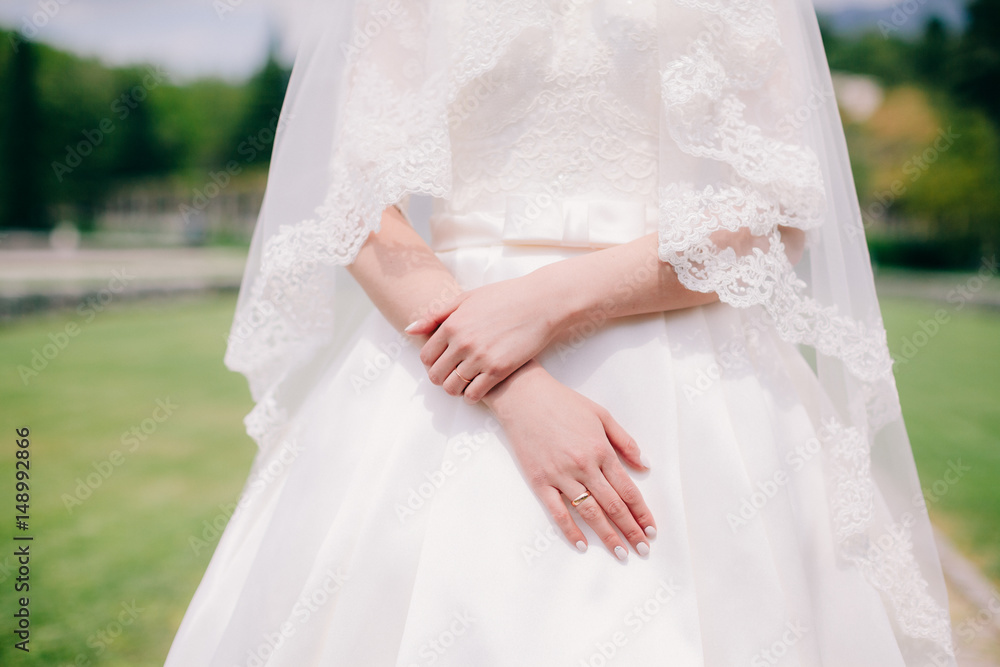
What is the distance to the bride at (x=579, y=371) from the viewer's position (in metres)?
1.10

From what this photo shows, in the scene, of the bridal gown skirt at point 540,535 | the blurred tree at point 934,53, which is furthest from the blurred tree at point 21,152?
the blurred tree at point 934,53

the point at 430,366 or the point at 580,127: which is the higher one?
the point at 580,127

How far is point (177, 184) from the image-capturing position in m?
41.9

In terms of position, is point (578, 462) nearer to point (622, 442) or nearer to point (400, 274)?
point (622, 442)

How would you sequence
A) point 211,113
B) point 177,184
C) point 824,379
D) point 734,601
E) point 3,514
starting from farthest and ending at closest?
1. point 211,113
2. point 177,184
3. point 3,514
4. point 824,379
5. point 734,601

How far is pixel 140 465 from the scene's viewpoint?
5363 mm

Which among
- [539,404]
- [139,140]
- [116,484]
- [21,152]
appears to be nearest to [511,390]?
[539,404]

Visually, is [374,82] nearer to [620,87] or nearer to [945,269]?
[620,87]

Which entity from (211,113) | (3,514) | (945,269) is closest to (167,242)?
(211,113)

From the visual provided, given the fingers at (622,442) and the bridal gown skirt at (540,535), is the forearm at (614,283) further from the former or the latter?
the fingers at (622,442)

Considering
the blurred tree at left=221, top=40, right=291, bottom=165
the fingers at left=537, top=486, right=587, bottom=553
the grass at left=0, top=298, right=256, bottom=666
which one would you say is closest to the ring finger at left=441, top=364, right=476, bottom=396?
the fingers at left=537, top=486, right=587, bottom=553

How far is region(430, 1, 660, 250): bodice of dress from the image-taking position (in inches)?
51.3

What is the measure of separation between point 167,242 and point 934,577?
3552 centimetres

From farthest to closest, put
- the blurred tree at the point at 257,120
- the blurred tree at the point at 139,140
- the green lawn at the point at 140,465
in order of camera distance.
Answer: the blurred tree at the point at 139,140
the blurred tree at the point at 257,120
the green lawn at the point at 140,465
